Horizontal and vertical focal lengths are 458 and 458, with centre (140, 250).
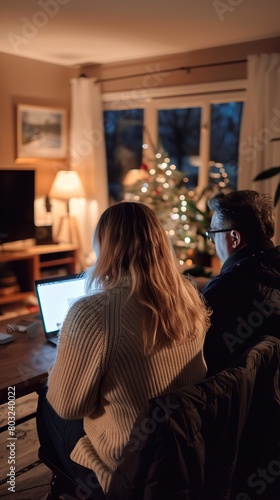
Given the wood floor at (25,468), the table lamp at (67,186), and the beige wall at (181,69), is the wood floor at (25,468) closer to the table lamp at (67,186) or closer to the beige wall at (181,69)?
the table lamp at (67,186)

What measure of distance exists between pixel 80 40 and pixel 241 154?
165 cm

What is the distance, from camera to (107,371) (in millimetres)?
1222

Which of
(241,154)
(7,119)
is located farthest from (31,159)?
(241,154)

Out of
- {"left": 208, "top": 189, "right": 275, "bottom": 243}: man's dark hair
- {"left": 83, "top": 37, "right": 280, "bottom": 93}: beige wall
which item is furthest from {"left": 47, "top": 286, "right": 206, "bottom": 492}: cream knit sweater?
{"left": 83, "top": 37, "right": 280, "bottom": 93}: beige wall

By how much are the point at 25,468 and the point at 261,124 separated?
2.96 m

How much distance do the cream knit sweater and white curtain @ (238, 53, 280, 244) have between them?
8.51 feet

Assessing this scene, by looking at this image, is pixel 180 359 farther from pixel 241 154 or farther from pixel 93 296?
pixel 241 154

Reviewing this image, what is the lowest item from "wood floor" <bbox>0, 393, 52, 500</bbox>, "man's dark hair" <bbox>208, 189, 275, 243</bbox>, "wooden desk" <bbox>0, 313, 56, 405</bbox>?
"wood floor" <bbox>0, 393, 52, 500</bbox>

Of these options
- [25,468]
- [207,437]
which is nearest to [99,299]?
[207,437]

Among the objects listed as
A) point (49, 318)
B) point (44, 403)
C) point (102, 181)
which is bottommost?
point (44, 403)

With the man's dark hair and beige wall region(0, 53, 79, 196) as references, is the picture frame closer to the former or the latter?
beige wall region(0, 53, 79, 196)

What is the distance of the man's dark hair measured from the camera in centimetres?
182

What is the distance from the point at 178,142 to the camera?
4.63 metres

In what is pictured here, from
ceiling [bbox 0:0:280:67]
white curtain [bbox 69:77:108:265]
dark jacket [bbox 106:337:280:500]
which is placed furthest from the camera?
white curtain [bbox 69:77:108:265]
